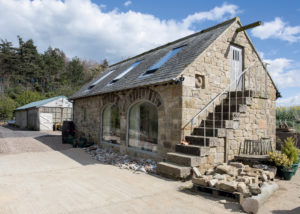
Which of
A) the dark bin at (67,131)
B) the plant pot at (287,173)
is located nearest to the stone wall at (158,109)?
the dark bin at (67,131)

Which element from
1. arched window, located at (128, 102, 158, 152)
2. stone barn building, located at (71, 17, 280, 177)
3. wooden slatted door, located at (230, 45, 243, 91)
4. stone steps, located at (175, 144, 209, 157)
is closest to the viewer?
stone steps, located at (175, 144, 209, 157)

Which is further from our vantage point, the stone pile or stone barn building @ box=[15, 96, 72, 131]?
stone barn building @ box=[15, 96, 72, 131]

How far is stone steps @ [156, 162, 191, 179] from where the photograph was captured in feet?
18.7

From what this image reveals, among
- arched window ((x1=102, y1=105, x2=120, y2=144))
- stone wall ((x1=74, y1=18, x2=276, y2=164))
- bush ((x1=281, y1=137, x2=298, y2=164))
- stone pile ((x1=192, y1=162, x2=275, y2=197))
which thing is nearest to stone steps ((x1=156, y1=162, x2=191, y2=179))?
stone pile ((x1=192, y1=162, x2=275, y2=197))

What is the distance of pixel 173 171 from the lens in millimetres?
5855

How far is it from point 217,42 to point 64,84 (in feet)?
126

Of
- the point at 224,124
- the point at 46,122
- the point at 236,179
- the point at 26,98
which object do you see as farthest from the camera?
the point at 26,98

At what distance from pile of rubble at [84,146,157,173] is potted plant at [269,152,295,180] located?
11.6 ft

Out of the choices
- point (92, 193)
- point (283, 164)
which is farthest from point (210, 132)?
point (92, 193)

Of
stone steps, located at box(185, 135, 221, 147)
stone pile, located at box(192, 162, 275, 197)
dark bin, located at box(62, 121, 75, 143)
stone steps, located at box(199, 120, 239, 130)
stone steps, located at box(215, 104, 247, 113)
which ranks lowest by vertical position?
stone pile, located at box(192, 162, 275, 197)

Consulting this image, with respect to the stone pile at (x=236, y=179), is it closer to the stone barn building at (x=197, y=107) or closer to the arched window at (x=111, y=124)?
the stone barn building at (x=197, y=107)

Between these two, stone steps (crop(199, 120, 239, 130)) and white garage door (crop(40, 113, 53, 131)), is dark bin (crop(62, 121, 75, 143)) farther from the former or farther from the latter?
white garage door (crop(40, 113, 53, 131))

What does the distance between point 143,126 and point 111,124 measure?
2.57 metres

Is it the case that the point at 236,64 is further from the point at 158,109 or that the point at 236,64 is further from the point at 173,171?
the point at 173,171
